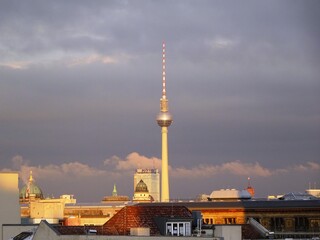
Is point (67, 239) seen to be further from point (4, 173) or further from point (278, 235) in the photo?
point (278, 235)

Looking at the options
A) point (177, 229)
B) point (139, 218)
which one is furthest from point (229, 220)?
point (177, 229)

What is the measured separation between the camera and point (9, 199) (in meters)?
93.6

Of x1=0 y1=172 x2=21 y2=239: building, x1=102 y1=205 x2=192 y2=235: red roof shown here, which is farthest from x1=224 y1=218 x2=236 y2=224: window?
x1=102 y1=205 x2=192 y2=235: red roof

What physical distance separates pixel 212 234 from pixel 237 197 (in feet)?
408

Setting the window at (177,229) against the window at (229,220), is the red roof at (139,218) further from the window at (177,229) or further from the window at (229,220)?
the window at (229,220)

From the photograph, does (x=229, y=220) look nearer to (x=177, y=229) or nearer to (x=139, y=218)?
(x=139, y=218)

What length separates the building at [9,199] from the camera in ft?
305

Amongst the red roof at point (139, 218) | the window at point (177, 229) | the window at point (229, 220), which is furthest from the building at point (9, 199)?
the window at point (229, 220)

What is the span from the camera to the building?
305 feet

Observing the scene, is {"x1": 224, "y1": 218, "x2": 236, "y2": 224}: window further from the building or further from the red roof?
the red roof

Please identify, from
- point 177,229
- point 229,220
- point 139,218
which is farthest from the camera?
point 229,220

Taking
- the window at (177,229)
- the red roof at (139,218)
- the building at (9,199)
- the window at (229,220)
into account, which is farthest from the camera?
the window at (229,220)

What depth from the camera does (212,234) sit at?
6738 centimetres

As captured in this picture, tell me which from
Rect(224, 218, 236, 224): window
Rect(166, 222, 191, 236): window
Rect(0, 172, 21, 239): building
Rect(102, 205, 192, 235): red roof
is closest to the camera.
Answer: Rect(166, 222, 191, 236): window
